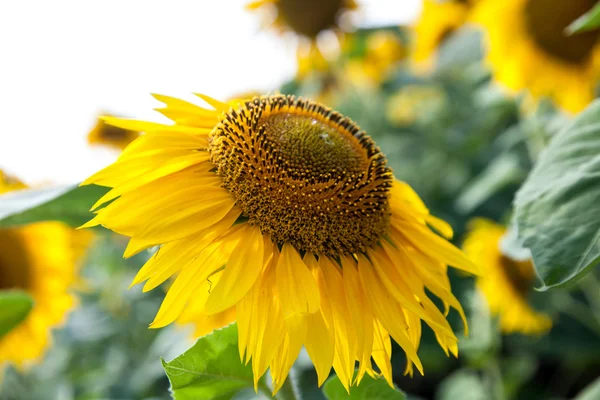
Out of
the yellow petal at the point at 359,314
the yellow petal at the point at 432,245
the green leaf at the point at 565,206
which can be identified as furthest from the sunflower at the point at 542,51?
the yellow petal at the point at 359,314

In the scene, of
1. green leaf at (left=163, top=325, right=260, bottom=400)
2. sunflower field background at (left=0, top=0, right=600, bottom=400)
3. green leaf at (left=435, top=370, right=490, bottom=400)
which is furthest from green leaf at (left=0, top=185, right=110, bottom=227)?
green leaf at (left=435, top=370, right=490, bottom=400)

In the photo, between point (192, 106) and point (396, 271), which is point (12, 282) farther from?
point (396, 271)

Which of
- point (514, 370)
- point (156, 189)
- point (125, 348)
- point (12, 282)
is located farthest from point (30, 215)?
point (514, 370)

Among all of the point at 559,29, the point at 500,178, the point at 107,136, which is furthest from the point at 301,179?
the point at 107,136

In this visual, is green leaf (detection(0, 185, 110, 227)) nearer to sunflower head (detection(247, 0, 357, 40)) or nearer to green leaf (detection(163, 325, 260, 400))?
green leaf (detection(163, 325, 260, 400))

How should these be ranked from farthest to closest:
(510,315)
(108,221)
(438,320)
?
(510,315)
(438,320)
(108,221)

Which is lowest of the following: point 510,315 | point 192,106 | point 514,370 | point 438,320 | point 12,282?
point 514,370
